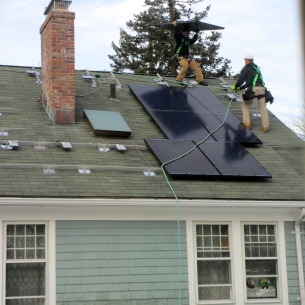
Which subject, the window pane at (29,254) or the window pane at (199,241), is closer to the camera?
the window pane at (29,254)

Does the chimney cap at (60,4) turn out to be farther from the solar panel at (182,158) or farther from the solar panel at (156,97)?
the solar panel at (182,158)

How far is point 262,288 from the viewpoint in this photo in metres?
10.3

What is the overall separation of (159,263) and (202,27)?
28.1ft

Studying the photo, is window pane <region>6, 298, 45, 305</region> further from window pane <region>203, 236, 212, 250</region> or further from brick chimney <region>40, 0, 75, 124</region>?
brick chimney <region>40, 0, 75, 124</region>

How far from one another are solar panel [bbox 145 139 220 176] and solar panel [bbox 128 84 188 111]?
6.10 feet

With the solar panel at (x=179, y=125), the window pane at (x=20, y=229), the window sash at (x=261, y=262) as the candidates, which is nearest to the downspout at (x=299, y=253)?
the window sash at (x=261, y=262)

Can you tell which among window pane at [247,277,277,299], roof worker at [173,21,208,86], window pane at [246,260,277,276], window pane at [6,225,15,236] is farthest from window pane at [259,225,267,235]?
roof worker at [173,21,208,86]

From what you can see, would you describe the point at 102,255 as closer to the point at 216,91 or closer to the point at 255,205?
the point at 255,205

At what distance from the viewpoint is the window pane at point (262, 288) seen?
10242 mm

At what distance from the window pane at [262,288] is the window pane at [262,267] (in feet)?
0.35

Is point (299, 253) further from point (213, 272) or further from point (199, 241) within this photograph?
point (199, 241)

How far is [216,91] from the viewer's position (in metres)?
15.0

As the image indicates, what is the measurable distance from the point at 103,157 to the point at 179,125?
7.54 ft

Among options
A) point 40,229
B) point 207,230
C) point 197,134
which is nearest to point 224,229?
point 207,230
